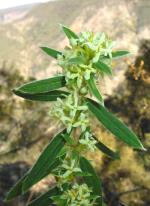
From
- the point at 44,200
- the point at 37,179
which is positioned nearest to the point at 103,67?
the point at 37,179

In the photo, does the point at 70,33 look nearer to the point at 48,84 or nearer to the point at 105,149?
the point at 48,84

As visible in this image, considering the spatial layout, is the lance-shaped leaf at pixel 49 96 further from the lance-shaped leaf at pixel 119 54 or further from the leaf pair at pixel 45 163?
the lance-shaped leaf at pixel 119 54

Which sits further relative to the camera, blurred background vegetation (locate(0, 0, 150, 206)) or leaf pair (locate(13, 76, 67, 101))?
blurred background vegetation (locate(0, 0, 150, 206))

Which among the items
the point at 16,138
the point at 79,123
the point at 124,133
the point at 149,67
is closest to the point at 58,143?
the point at 79,123

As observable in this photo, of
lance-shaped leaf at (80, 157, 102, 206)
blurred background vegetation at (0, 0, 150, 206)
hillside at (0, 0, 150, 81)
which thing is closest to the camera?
lance-shaped leaf at (80, 157, 102, 206)

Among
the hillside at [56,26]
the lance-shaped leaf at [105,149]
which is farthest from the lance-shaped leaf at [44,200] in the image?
the hillside at [56,26]

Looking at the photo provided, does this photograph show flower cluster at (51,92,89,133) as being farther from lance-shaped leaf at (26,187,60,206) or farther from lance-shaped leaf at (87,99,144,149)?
lance-shaped leaf at (26,187,60,206)

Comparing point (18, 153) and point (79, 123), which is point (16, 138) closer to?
point (18, 153)

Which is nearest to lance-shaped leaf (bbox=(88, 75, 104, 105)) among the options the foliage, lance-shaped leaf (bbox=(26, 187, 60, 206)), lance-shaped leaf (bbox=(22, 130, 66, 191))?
the foliage

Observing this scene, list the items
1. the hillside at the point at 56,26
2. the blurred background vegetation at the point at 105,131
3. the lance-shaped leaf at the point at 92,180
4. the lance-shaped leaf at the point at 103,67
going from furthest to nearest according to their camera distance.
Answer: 1. the hillside at the point at 56,26
2. the blurred background vegetation at the point at 105,131
3. the lance-shaped leaf at the point at 92,180
4. the lance-shaped leaf at the point at 103,67
